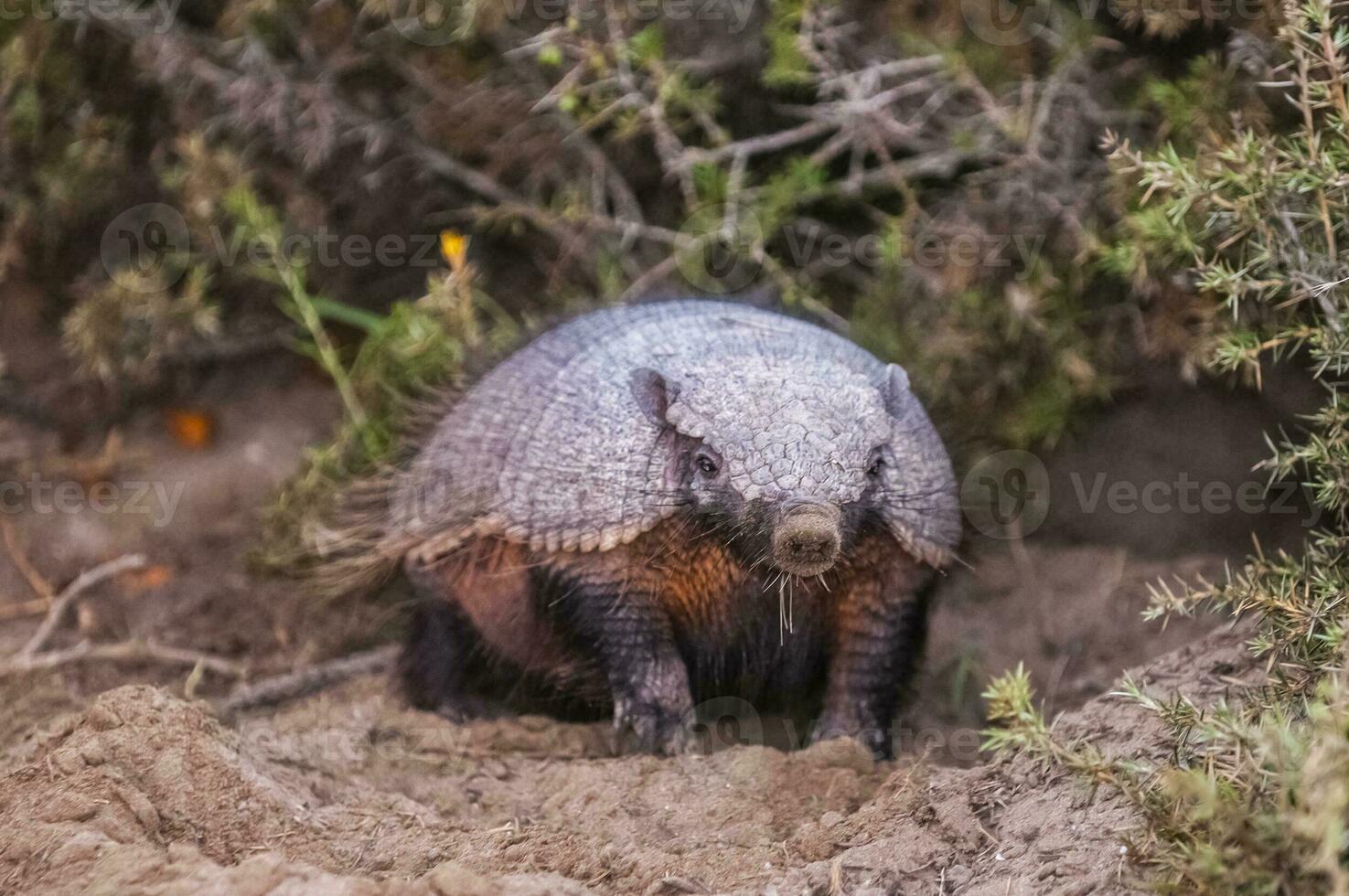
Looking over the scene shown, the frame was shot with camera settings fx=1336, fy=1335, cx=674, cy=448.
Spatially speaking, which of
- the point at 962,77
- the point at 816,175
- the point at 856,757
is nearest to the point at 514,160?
the point at 816,175

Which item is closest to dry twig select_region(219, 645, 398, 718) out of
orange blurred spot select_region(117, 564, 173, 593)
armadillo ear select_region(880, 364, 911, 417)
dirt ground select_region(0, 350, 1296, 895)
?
dirt ground select_region(0, 350, 1296, 895)

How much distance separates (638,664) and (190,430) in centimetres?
374

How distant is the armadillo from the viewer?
164 inches

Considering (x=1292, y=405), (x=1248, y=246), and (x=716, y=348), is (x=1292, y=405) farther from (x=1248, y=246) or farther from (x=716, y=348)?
(x=716, y=348)

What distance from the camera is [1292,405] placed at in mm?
5648

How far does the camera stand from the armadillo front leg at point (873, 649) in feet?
14.9

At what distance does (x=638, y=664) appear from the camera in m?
4.61
